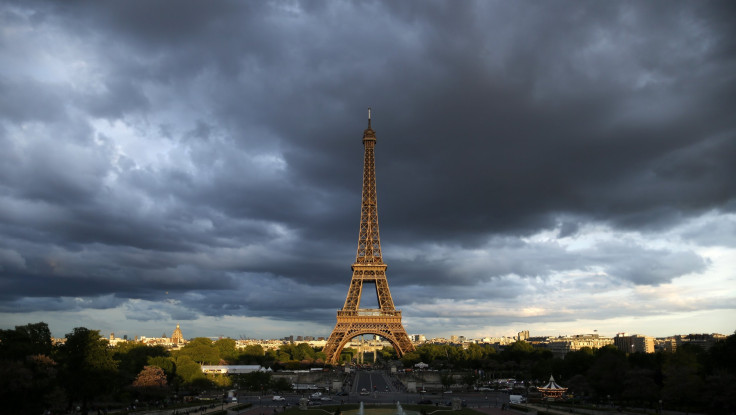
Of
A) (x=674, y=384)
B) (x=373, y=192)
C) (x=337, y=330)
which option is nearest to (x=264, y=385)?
(x=337, y=330)

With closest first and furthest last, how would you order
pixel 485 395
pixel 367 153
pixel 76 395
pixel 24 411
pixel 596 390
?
pixel 24 411
pixel 76 395
pixel 596 390
pixel 485 395
pixel 367 153

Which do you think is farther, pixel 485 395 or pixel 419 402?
pixel 485 395

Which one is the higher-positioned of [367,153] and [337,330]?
[367,153]

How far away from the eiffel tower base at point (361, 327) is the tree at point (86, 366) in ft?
191

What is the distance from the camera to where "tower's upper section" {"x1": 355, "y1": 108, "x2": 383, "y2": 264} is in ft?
411

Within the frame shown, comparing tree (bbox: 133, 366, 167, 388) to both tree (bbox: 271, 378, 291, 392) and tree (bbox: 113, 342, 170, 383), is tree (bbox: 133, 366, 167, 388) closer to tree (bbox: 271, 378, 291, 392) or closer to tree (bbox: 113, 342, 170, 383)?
tree (bbox: 113, 342, 170, 383)

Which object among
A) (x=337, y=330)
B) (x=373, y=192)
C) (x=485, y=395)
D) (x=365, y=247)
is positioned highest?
(x=373, y=192)

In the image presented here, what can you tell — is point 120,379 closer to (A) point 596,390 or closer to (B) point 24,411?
(B) point 24,411

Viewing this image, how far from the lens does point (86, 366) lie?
62812 millimetres

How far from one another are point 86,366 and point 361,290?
2611 inches

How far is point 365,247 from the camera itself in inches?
4968

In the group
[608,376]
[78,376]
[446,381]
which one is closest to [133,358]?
[78,376]

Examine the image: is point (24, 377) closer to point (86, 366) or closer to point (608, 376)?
point (86, 366)

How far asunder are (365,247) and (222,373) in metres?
38.8
